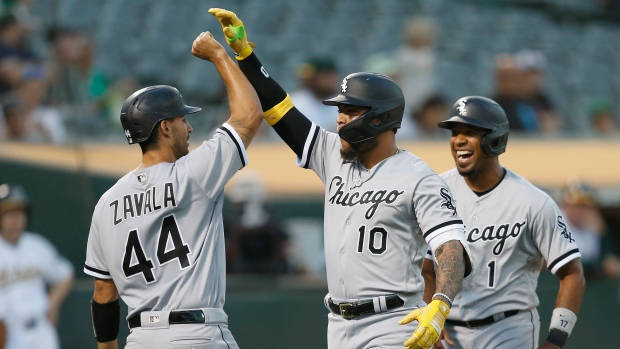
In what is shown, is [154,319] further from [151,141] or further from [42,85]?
[42,85]

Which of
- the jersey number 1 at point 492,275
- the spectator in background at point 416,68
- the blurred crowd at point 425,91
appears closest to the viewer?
the jersey number 1 at point 492,275

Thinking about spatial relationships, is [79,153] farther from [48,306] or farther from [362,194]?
[362,194]

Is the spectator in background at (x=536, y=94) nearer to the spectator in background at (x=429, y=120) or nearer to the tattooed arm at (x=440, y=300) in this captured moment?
the spectator in background at (x=429, y=120)

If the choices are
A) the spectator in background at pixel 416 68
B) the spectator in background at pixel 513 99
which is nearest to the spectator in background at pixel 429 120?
the spectator in background at pixel 416 68

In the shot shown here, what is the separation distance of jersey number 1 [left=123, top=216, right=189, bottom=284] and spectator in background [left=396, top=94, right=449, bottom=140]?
6014 millimetres

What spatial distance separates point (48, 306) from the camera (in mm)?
8359

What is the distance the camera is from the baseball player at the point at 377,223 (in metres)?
4.77

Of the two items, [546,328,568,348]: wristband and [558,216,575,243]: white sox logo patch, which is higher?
[558,216,575,243]: white sox logo patch

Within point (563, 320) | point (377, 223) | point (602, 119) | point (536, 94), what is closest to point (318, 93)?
point (536, 94)

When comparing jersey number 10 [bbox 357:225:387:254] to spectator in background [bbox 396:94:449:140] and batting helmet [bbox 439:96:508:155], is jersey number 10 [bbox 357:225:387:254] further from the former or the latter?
spectator in background [bbox 396:94:449:140]

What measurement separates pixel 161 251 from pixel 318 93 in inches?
204

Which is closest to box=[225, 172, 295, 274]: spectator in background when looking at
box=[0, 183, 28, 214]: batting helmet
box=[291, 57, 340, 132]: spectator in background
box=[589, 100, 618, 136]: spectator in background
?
box=[291, 57, 340, 132]: spectator in background

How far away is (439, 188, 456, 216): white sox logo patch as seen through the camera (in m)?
4.77

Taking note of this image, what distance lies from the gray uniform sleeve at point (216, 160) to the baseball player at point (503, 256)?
42.5 inches
